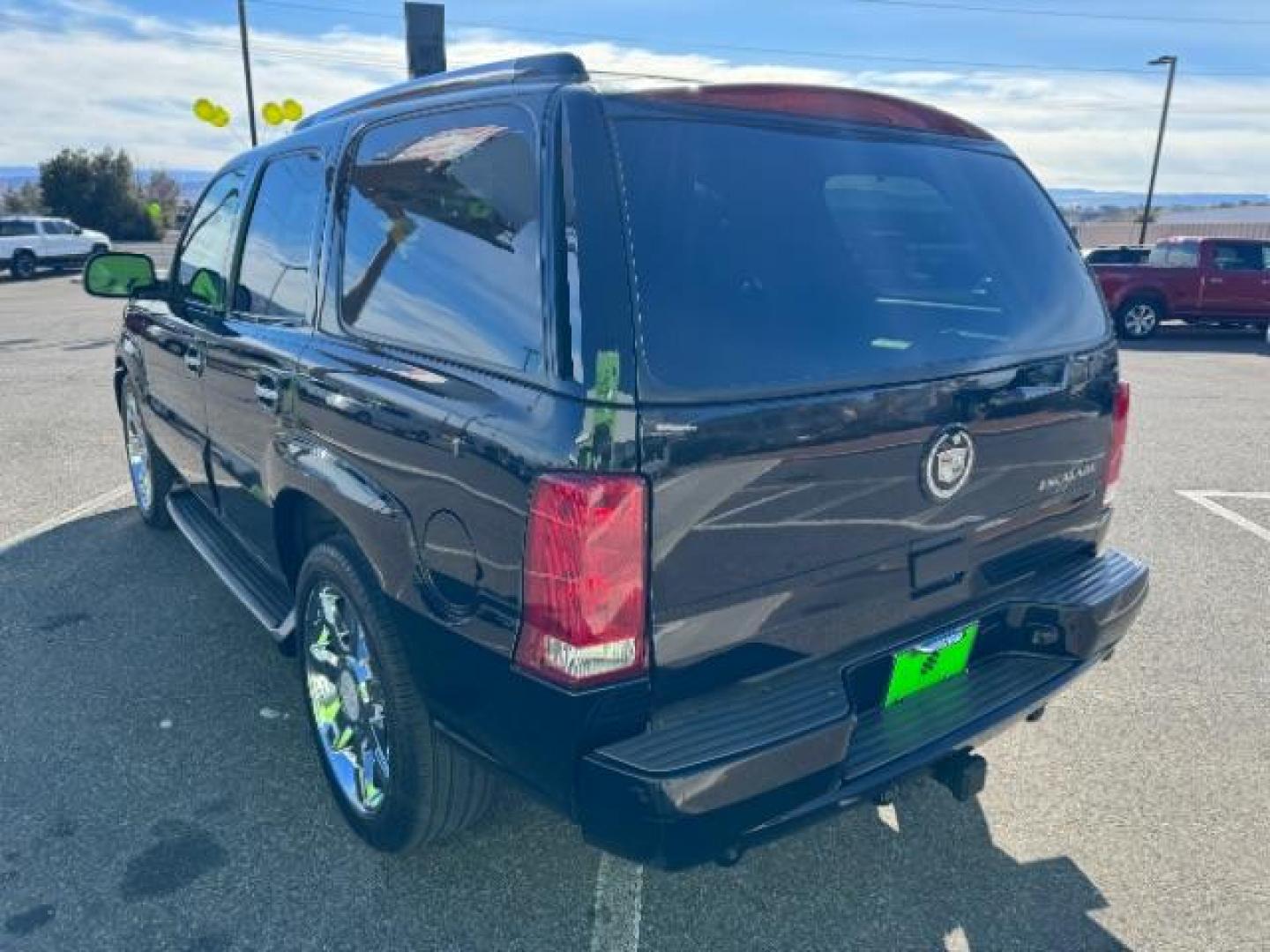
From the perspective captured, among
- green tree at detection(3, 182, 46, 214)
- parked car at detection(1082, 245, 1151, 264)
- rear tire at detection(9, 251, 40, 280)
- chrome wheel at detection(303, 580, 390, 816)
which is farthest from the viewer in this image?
green tree at detection(3, 182, 46, 214)

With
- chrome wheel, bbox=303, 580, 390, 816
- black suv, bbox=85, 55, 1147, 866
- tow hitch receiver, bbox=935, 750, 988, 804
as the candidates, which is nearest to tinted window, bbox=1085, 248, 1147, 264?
black suv, bbox=85, 55, 1147, 866

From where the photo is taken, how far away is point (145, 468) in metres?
4.96

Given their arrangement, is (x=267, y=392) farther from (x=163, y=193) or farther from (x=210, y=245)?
(x=163, y=193)

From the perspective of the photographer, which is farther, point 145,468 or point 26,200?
point 26,200

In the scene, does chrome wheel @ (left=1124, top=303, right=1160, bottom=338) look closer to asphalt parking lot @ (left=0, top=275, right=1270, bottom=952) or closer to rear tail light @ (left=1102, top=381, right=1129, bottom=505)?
asphalt parking lot @ (left=0, top=275, right=1270, bottom=952)

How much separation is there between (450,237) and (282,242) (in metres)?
1.11

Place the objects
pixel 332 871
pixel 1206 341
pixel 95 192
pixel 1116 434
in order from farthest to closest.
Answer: pixel 95 192 → pixel 1206 341 → pixel 1116 434 → pixel 332 871

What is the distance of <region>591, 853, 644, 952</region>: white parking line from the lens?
87.8 inches

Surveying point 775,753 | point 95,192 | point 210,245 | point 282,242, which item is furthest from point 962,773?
point 95,192

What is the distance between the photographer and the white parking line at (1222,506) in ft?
17.5

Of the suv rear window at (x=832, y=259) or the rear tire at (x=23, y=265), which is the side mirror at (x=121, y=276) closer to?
A: the suv rear window at (x=832, y=259)

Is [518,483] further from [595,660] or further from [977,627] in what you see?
[977,627]

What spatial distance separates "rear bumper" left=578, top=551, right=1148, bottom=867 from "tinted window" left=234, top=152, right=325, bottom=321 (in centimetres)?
170

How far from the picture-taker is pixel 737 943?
2229 millimetres
